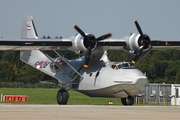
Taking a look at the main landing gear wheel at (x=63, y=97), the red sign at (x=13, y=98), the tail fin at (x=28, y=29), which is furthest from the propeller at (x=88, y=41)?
the red sign at (x=13, y=98)

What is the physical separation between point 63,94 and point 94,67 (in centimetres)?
236

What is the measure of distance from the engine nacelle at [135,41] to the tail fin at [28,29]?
7759mm

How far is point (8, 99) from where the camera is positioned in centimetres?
4044

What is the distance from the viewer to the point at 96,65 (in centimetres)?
3428

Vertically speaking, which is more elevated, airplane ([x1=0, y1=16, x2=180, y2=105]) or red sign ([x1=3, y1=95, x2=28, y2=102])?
airplane ([x1=0, y1=16, x2=180, y2=105])

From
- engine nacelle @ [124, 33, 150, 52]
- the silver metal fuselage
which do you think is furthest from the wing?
engine nacelle @ [124, 33, 150, 52]

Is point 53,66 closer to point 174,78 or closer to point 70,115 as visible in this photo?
point 70,115

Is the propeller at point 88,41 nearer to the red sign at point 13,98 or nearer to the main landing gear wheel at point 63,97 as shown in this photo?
the main landing gear wheel at point 63,97

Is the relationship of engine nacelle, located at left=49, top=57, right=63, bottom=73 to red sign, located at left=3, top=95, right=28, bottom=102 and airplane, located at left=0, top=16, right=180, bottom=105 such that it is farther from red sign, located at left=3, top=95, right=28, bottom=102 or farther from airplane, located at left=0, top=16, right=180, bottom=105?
red sign, located at left=3, top=95, right=28, bottom=102

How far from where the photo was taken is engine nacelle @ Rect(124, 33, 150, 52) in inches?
1339

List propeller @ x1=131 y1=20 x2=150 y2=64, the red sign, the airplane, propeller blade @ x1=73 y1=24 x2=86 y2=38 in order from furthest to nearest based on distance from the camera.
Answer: the red sign, propeller @ x1=131 y1=20 x2=150 y2=64, propeller blade @ x1=73 y1=24 x2=86 y2=38, the airplane

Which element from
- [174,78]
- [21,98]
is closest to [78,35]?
[21,98]

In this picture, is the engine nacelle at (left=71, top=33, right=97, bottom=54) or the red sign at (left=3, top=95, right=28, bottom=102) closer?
the engine nacelle at (left=71, top=33, right=97, bottom=54)

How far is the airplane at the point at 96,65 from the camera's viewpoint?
32.3 metres
